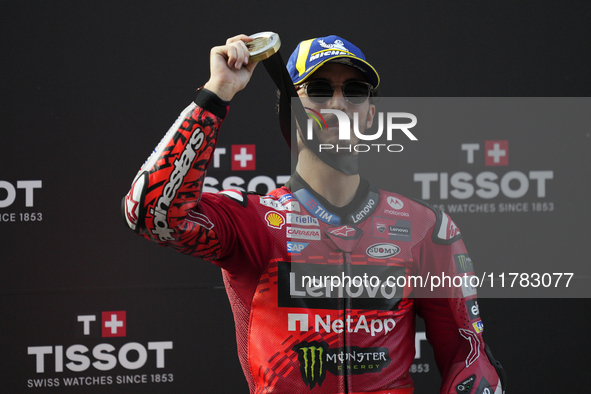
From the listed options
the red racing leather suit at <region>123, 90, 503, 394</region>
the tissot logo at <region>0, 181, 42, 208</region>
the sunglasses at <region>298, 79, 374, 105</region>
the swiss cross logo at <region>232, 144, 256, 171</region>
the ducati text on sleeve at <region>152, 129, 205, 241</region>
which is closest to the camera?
the ducati text on sleeve at <region>152, 129, 205, 241</region>

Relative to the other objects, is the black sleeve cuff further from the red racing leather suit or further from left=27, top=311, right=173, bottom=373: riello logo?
left=27, top=311, right=173, bottom=373: riello logo

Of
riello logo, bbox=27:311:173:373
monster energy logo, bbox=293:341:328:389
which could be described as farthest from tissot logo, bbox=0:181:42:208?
monster energy logo, bbox=293:341:328:389

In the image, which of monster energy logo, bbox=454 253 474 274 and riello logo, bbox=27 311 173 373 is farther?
riello logo, bbox=27 311 173 373

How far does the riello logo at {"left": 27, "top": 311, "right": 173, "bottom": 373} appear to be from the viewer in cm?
214

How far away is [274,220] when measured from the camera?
3.84 ft

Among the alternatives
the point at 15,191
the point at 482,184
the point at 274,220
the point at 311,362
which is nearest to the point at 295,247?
the point at 274,220

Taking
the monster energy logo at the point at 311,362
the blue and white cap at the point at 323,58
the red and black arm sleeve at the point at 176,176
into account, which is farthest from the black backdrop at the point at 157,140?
the red and black arm sleeve at the point at 176,176

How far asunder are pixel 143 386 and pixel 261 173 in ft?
3.66

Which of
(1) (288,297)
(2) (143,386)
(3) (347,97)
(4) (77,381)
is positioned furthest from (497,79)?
(4) (77,381)

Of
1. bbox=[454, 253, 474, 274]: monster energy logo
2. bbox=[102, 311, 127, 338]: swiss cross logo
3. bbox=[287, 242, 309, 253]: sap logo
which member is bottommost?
bbox=[102, 311, 127, 338]: swiss cross logo

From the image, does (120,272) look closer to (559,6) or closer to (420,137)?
(420,137)

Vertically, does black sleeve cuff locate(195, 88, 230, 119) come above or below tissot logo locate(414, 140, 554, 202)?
above

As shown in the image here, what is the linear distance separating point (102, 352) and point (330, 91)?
5.50ft

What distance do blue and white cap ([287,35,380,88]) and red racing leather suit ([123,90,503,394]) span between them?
0.91 feet
